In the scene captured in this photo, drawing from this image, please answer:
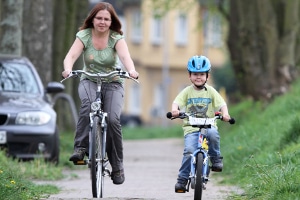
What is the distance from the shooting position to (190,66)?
1020 centimetres

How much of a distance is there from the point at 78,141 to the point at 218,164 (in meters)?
1.45

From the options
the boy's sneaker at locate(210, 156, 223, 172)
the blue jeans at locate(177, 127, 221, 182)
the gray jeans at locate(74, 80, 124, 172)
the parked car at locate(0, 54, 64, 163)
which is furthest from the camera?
the parked car at locate(0, 54, 64, 163)

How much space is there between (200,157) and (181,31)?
197ft

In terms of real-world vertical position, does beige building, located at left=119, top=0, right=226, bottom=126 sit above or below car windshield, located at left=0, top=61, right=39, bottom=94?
above

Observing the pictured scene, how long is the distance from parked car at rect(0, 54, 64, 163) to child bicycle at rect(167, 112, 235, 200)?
18.2 feet

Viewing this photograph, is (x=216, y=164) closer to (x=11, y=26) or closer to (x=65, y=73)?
(x=65, y=73)

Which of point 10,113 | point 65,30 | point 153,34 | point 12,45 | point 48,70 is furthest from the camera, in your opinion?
point 153,34

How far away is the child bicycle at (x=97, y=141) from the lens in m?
10.5

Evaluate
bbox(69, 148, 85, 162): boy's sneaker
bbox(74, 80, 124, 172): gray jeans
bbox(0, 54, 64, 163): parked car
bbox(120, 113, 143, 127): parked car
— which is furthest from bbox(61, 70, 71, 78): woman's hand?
bbox(120, 113, 143, 127): parked car

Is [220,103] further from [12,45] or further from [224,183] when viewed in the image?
[12,45]

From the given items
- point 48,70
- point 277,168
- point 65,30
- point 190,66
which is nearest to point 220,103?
point 190,66

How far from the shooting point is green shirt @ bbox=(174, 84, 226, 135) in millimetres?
10195

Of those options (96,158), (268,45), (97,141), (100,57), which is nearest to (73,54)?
(100,57)

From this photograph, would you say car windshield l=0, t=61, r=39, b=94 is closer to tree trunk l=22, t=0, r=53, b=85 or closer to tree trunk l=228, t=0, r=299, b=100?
tree trunk l=22, t=0, r=53, b=85
